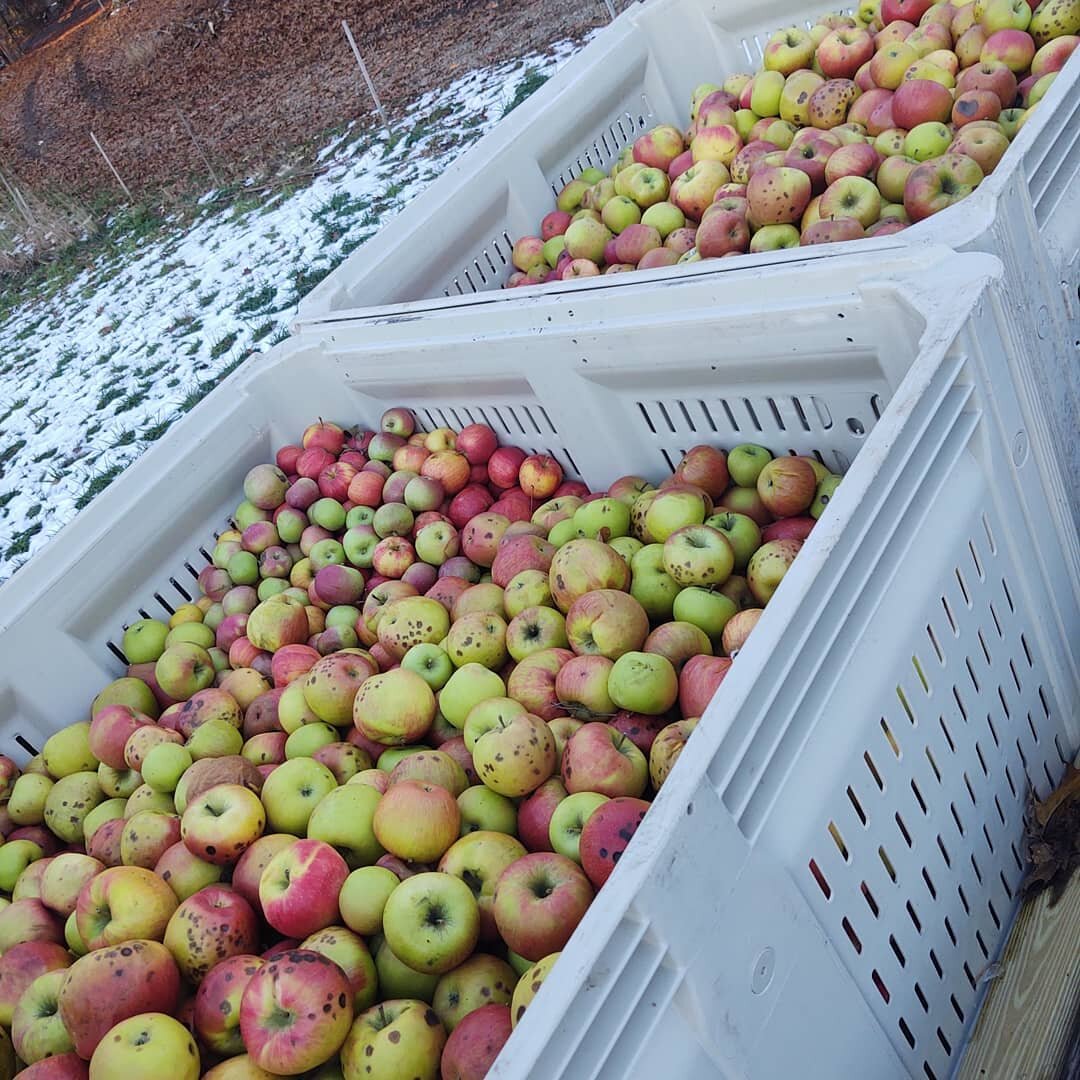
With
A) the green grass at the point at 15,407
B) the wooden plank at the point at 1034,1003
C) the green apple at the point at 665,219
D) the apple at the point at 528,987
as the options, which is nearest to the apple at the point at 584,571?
the apple at the point at 528,987

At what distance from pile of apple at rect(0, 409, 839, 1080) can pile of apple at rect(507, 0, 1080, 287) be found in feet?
2.67

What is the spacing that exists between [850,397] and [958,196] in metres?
0.75

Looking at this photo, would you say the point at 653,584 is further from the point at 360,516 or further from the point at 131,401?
the point at 131,401

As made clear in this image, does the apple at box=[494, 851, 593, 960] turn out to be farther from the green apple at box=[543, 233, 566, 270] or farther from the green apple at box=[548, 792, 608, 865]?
the green apple at box=[543, 233, 566, 270]

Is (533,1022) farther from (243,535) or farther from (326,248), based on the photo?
(326,248)

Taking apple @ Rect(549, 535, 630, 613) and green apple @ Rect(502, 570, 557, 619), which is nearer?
apple @ Rect(549, 535, 630, 613)

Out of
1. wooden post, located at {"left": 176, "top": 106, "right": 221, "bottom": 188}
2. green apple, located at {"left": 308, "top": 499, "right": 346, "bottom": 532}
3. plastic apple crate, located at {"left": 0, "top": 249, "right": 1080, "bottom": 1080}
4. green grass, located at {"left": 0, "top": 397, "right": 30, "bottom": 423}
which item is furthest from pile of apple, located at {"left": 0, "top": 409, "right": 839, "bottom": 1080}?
wooden post, located at {"left": 176, "top": 106, "right": 221, "bottom": 188}

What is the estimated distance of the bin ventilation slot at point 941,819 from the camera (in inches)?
47.5

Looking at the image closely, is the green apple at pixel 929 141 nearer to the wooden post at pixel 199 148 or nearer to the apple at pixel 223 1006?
the apple at pixel 223 1006

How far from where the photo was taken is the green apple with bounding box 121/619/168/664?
282 centimetres

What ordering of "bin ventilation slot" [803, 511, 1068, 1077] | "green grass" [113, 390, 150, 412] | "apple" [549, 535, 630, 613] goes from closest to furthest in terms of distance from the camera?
"bin ventilation slot" [803, 511, 1068, 1077], "apple" [549, 535, 630, 613], "green grass" [113, 390, 150, 412]

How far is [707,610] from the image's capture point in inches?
79.1

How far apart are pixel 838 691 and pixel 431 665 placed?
1.25m

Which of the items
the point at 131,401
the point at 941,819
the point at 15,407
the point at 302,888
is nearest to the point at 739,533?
the point at 941,819
